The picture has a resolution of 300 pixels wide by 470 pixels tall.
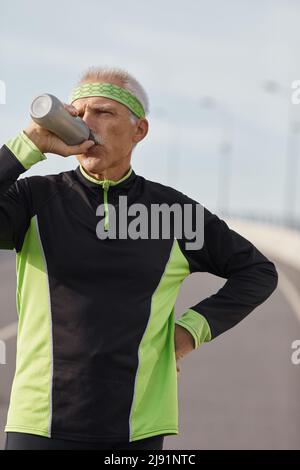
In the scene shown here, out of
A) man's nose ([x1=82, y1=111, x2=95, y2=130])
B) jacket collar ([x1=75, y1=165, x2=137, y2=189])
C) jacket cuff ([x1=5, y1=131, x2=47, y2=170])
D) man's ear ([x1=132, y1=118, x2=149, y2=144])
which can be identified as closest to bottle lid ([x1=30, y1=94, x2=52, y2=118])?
jacket cuff ([x1=5, y1=131, x2=47, y2=170])

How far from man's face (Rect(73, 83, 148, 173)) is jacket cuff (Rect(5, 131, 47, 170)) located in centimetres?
21

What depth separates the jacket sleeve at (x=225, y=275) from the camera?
161 inches

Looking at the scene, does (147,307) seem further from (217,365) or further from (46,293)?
(217,365)

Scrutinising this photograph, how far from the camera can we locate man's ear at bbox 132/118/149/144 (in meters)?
4.11

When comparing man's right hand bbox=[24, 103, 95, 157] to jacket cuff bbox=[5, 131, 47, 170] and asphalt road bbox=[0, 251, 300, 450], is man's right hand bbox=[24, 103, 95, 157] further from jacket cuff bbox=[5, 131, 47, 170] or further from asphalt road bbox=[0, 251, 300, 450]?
asphalt road bbox=[0, 251, 300, 450]

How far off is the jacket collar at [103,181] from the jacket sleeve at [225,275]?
26 cm

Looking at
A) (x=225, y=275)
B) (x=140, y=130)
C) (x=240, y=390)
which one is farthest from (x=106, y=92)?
(x=240, y=390)

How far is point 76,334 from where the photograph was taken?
373 cm

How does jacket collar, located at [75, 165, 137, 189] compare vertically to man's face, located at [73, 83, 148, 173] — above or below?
below

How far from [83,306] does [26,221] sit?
340 mm

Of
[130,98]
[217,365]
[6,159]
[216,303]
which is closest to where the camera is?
[6,159]

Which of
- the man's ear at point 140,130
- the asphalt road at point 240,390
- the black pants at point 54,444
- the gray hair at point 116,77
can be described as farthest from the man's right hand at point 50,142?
the asphalt road at point 240,390
